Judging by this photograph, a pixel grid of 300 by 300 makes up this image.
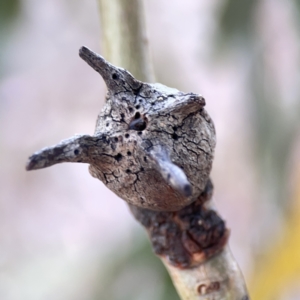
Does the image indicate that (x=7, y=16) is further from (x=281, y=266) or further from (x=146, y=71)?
(x=281, y=266)

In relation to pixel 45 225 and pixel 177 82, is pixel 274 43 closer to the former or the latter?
pixel 177 82

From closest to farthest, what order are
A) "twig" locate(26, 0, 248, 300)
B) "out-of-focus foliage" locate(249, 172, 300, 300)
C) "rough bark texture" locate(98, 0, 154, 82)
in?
"twig" locate(26, 0, 248, 300)
"rough bark texture" locate(98, 0, 154, 82)
"out-of-focus foliage" locate(249, 172, 300, 300)

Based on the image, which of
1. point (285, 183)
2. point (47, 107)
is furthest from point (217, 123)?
point (47, 107)

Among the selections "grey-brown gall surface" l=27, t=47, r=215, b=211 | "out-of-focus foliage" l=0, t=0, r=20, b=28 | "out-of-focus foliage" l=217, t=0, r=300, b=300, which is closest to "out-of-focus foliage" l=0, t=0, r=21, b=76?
"out-of-focus foliage" l=0, t=0, r=20, b=28

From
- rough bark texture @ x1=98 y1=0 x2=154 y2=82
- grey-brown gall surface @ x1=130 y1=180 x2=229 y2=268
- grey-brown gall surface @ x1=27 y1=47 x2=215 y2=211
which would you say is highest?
rough bark texture @ x1=98 y1=0 x2=154 y2=82

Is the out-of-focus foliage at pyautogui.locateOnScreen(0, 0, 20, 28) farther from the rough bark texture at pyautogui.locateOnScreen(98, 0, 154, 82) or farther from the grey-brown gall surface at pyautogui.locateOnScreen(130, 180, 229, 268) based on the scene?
the grey-brown gall surface at pyautogui.locateOnScreen(130, 180, 229, 268)

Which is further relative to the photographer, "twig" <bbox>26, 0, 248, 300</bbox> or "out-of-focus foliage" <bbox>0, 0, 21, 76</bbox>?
"out-of-focus foliage" <bbox>0, 0, 21, 76</bbox>

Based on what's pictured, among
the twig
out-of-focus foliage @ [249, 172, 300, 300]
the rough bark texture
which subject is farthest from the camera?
out-of-focus foliage @ [249, 172, 300, 300]
